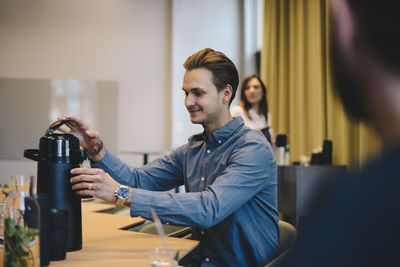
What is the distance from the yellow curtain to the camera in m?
3.70

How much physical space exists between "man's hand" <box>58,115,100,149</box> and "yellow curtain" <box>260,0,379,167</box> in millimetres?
2344

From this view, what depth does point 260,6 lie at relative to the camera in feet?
19.2

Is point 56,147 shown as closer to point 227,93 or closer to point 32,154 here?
point 32,154

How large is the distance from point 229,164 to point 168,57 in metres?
4.69

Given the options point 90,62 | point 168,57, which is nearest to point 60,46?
point 90,62

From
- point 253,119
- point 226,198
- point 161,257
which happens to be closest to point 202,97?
point 226,198

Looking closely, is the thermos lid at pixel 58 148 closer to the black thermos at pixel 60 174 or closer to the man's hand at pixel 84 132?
the black thermos at pixel 60 174

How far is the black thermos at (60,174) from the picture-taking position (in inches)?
47.6

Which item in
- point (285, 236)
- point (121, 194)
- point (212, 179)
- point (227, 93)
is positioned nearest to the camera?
point (121, 194)

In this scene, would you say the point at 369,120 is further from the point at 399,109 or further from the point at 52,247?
the point at 52,247

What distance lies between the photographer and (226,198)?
1348 mm

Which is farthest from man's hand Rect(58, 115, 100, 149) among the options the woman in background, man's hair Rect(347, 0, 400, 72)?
the woman in background

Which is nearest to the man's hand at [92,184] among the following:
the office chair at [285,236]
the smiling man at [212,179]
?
the smiling man at [212,179]

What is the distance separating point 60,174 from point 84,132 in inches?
18.9
